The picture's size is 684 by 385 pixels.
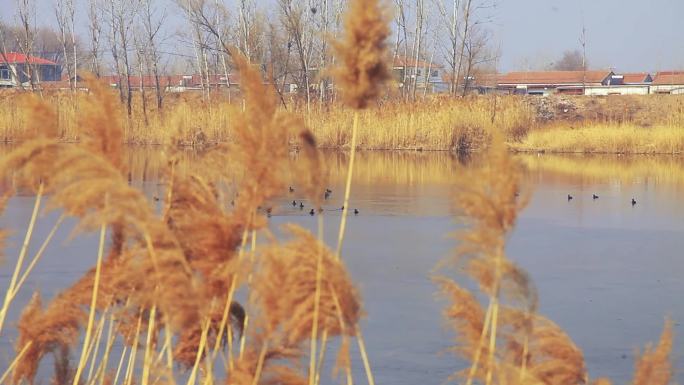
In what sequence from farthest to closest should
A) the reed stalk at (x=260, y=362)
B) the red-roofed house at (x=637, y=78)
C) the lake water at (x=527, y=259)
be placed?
the red-roofed house at (x=637, y=78) → the lake water at (x=527, y=259) → the reed stalk at (x=260, y=362)

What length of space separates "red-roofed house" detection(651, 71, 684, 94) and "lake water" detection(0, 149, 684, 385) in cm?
2785

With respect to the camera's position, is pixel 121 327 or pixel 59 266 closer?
pixel 121 327

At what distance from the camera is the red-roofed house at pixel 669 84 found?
46.1m

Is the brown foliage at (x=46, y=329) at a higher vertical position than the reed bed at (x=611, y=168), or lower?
higher

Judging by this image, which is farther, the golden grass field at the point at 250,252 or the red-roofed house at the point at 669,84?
the red-roofed house at the point at 669,84

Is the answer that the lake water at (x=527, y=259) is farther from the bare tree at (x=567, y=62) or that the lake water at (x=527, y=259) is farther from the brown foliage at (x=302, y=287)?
the bare tree at (x=567, y=62)

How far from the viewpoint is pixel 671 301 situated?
26.2 feet

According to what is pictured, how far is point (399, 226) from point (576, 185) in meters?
6.53

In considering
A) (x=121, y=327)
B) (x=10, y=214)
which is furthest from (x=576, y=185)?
(x=121, y=327)

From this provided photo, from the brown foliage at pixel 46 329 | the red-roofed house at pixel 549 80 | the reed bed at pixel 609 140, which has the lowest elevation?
the reed bed at pixel 609 140

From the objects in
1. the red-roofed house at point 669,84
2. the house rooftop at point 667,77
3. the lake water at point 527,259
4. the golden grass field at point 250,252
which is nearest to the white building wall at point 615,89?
the red-roofed house at point 669,84

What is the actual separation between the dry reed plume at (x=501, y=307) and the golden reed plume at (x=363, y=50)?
372 millimetres

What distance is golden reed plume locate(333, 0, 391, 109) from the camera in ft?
8.46

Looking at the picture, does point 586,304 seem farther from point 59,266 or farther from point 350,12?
point 350,12
